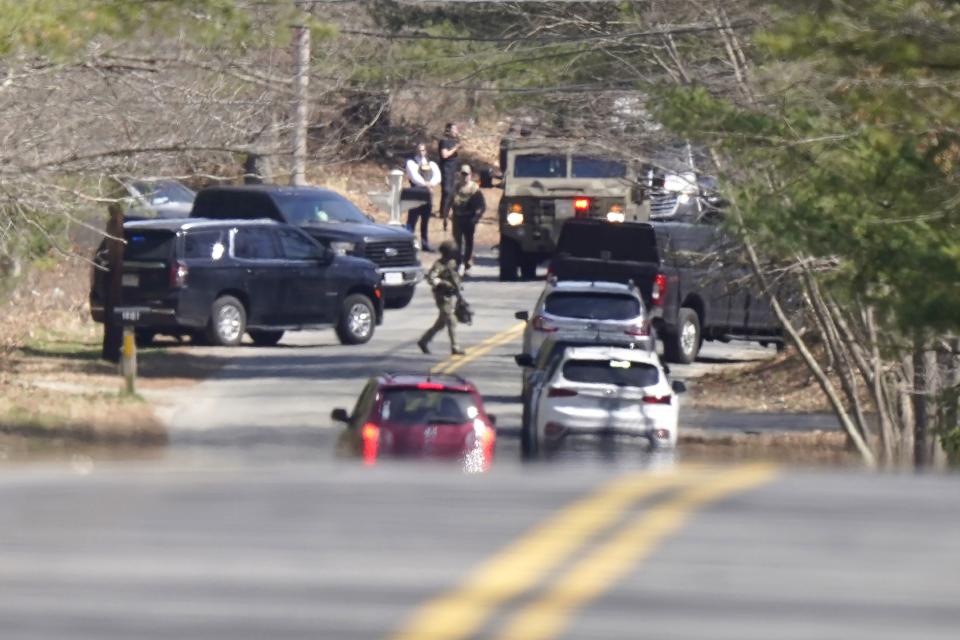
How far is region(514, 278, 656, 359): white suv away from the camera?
1992 centimetres

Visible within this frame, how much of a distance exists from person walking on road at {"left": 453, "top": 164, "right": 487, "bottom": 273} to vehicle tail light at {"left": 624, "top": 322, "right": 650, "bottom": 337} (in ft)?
37.2

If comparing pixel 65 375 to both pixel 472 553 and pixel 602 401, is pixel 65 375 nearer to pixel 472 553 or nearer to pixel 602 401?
pixel 602 401

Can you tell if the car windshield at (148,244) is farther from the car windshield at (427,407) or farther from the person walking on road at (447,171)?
the person walking on road at (447,171)

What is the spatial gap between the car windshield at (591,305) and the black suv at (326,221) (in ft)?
20.7

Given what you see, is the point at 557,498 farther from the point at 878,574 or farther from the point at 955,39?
the point at 955,39

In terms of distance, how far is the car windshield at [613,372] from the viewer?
51.4 ft

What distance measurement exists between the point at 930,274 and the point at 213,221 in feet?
49.9

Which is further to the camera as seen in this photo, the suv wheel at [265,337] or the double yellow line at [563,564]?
the suv wheel at [265,337]

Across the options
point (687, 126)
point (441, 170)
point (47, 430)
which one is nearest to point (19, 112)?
point (47, 430)

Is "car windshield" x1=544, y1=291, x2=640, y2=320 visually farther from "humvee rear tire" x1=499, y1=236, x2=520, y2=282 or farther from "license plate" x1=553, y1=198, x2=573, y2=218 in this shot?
"humvee rear tire" x1=499, y1=236, x2=520, y2=282

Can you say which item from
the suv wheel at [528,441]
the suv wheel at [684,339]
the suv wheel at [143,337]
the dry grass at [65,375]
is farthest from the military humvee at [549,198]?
the suv wheel at [528,441]

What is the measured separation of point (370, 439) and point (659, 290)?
11.2 metres

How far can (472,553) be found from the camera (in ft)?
6.52

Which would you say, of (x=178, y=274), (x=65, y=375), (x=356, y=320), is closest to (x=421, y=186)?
(x=356, y=320)
